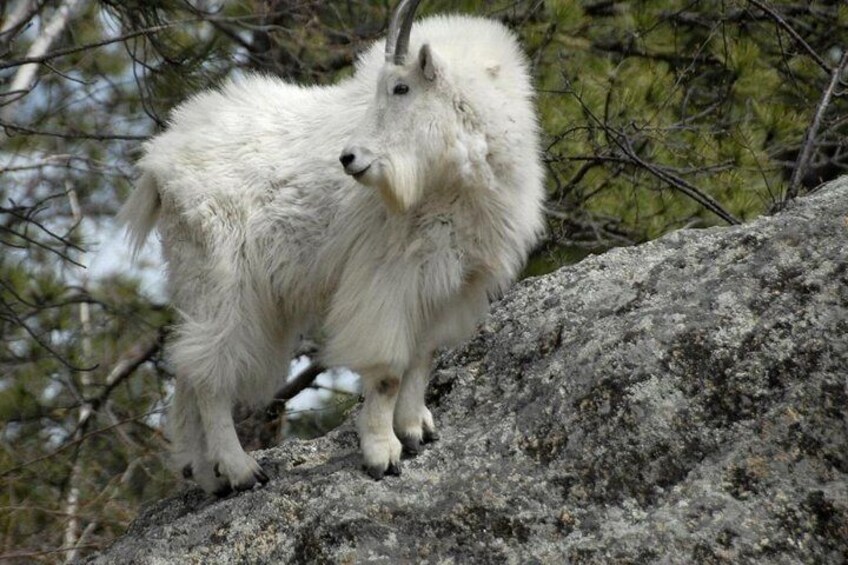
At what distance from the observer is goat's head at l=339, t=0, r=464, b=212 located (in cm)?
461

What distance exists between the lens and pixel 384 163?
461 cm

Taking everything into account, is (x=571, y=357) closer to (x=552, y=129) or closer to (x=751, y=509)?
(x=751, y=509)

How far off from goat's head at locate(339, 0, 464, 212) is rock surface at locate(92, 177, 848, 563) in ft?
2.76

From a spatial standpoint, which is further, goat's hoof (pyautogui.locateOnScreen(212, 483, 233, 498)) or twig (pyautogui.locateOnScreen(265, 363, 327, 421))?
twig (pyautogui.locateOnScreen(265, 363, 327, 421))

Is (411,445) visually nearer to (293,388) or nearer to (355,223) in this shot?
(355,223)

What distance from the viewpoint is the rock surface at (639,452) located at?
3783 millimetres

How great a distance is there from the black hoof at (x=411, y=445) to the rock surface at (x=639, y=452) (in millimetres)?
79

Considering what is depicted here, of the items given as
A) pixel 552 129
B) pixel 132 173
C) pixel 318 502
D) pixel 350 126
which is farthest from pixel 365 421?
pixel 132 173

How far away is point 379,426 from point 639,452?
3.44ft

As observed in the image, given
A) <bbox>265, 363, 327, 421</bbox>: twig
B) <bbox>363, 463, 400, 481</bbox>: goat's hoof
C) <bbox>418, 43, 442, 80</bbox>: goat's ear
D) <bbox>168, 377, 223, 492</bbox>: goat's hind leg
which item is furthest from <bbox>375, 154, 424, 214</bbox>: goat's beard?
<bbox>265, 363, 327, 421</bbox>: twig

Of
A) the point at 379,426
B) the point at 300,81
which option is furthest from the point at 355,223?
the point at 300,81

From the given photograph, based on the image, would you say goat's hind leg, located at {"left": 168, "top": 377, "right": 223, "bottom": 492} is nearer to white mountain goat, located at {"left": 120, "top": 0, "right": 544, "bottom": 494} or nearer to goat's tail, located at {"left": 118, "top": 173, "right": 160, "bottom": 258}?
white mountain goat, located at {"left": 120, "top": 0, "right": 544, "bottom": 494}

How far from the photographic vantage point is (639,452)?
4113 mm

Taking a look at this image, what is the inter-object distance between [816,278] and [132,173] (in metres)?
5.64
